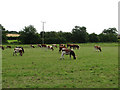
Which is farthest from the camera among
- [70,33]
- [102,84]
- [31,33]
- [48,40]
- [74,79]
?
[70,33]

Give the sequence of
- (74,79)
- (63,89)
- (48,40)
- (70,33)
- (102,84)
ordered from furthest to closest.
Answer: (70,33) < (48,40) < (74,79) < (102,84) < (63,89)

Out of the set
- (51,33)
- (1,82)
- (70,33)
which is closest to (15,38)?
(51,33)

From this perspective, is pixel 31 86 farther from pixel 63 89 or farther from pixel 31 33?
pixel 31 33

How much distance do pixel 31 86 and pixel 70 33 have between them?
9002cm

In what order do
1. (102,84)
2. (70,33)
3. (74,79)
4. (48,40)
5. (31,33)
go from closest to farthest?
1. (102,84)
2. (74,79)
3. (48,40)
4. (31,33)
5. (70,33)

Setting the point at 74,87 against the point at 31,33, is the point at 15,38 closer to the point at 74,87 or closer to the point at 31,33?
the point at 31,33

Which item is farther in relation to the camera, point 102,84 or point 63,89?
point 102,84

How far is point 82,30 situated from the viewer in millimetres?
98438

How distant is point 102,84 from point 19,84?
12.7 ft

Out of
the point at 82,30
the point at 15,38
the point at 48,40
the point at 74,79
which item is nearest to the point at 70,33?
the point at 82,30

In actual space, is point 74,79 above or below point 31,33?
below

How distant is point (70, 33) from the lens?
96.4 m

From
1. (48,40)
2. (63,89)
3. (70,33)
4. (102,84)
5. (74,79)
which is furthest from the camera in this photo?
(70,33)

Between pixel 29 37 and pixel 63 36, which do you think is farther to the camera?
pixel 63 36
